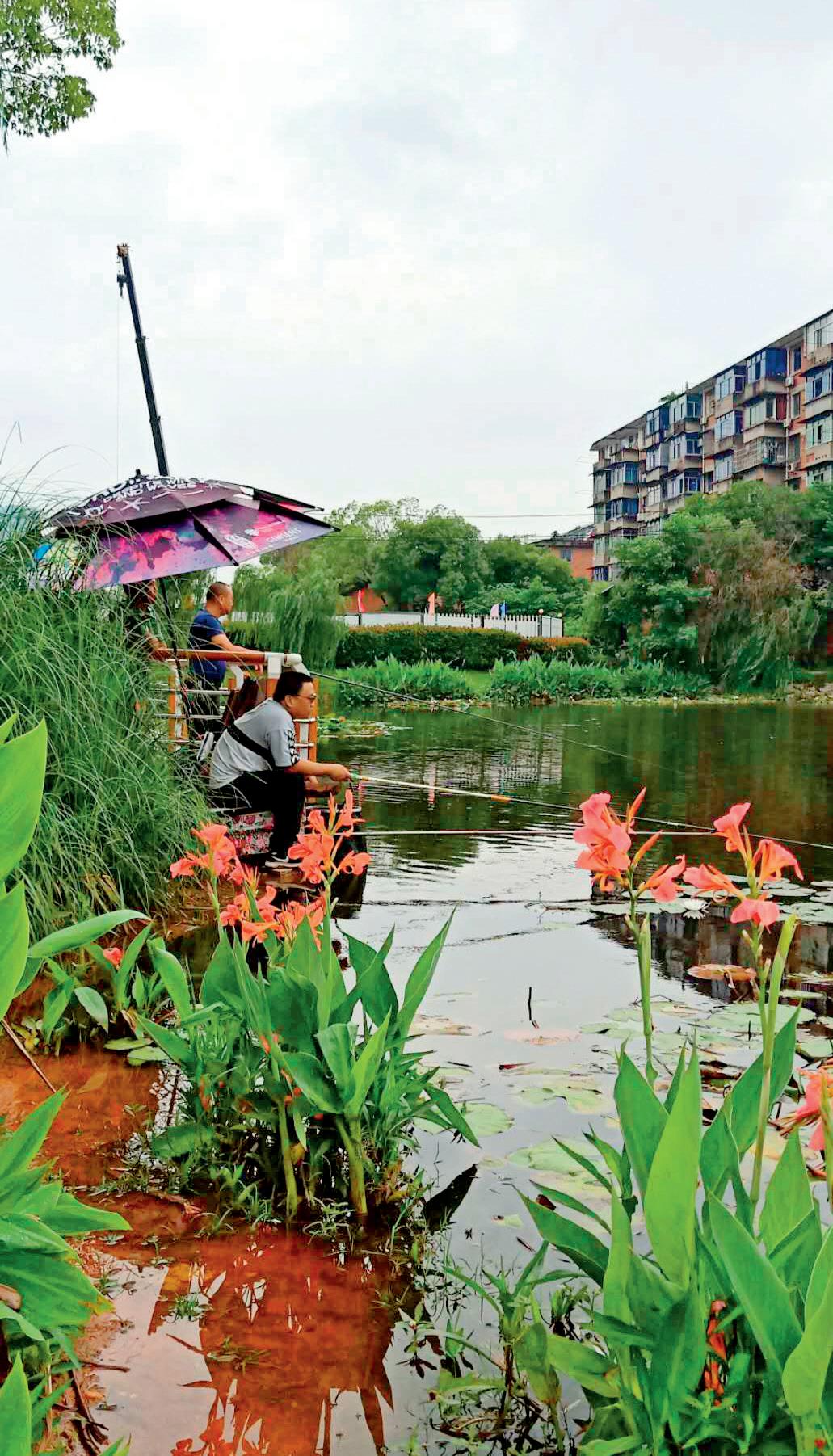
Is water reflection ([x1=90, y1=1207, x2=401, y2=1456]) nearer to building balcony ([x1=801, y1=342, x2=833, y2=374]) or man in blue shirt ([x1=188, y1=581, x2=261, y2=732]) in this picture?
man in blue shirt ([x1=188, y1=581, x2=261, y2=732])

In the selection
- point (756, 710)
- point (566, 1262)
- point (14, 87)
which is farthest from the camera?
point (756, 710)

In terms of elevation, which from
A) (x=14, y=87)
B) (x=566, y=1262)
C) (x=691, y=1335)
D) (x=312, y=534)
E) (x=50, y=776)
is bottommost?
(x=566, y=1262)

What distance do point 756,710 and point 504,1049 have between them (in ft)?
82.2

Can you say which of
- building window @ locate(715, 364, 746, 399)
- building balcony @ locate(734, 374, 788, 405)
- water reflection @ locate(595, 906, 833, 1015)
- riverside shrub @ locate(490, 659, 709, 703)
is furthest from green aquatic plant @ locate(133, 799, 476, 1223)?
building window @ locate(715, 364, 746, 399)

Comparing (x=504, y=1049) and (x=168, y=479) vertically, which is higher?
(x=168, y=479)

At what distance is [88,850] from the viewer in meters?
4.06

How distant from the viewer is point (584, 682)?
105 ft

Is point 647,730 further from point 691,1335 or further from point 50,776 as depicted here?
point 691,1335

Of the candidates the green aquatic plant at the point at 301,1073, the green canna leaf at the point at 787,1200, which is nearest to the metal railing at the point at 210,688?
the green aquatic plant at the point at 301,1073

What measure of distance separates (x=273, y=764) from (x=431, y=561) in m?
51.3

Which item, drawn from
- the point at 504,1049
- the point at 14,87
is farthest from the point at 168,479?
the point at 14,87

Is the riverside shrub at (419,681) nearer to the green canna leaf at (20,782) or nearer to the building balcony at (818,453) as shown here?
the green canna leaf at (20,782)

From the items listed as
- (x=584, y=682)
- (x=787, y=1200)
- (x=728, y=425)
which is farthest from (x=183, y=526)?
(x=728, y=425)

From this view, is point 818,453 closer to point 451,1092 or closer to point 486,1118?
point 451,1092
